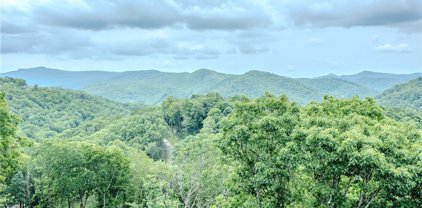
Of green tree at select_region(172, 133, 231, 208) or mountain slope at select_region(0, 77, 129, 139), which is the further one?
mountain slope at select_region(0, 77, 129, 139)

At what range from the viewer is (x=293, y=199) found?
17562mm

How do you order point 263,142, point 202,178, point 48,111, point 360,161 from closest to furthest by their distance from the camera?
point 360,161, point 263,142, point 202,178, point 48,111

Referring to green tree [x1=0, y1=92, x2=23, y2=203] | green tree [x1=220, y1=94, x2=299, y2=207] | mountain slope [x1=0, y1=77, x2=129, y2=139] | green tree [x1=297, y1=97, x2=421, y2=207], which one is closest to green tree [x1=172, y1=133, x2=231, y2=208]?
green tree [x1=0, y1=92, x2=23, y2=203]

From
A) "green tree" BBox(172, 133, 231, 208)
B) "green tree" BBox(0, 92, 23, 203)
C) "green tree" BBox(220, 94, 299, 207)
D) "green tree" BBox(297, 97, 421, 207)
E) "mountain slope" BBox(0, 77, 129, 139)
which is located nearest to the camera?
"green tree" BBox(297, 97, 421, 207)

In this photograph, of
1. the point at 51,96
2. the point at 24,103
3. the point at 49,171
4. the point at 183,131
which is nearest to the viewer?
the point at 49,171

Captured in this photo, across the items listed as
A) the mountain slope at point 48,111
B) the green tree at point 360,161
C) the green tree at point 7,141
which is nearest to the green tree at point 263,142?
the green tree at point 360,161

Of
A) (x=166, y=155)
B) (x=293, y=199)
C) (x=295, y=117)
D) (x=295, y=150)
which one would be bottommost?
(x=166, y=155)

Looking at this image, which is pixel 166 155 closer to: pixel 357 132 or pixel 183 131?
pixel 183 131

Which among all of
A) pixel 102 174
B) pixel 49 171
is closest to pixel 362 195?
pixel 102 174

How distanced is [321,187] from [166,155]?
70642 millimetres

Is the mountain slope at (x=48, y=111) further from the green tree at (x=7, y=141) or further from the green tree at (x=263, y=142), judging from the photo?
the green tree at (x=263, y=142)

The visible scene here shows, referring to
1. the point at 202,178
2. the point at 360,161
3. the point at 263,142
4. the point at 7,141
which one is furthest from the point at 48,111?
the point at 360,161

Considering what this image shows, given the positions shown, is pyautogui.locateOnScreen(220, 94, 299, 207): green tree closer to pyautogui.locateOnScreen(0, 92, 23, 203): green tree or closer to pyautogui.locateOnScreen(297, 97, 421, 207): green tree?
pyautogui.locateOnScreen(297, 97, 421, 207): green tree

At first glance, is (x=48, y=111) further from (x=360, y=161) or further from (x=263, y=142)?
(x=360, y=161)
